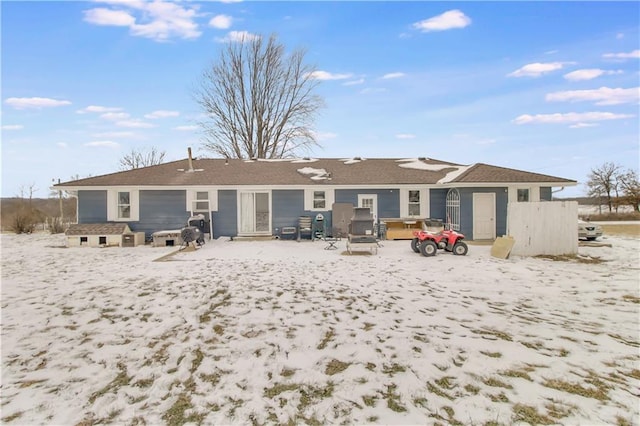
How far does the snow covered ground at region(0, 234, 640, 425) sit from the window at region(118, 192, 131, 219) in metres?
7.80

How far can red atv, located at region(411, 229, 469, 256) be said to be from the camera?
35.7ft

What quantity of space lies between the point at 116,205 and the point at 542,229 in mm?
18833

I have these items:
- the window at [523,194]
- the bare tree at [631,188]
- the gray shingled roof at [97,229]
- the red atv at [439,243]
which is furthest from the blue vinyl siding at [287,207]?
the bare tree at [631,188]

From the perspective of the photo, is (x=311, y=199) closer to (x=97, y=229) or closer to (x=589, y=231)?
(x=97, y=229)

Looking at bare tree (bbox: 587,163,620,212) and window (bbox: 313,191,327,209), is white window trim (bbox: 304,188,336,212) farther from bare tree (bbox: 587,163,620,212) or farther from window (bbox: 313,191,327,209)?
bare tree (bbox: 587,163,620,212)

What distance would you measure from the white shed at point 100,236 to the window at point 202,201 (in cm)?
297

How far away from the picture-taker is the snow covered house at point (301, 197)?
15266 mm

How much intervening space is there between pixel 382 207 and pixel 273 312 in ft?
39.2

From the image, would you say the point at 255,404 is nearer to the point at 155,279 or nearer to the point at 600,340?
the point at 600,340

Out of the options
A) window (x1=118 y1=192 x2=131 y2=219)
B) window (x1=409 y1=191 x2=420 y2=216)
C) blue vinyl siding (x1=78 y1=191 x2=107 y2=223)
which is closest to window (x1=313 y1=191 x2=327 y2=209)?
window (x1=409 y1=191 x2=420 y2=216)

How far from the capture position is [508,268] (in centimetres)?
887

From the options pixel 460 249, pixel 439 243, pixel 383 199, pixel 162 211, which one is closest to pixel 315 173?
pixel 383 199

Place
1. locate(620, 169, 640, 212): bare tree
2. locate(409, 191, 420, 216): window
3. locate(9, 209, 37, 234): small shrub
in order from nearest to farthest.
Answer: locate(409, 191, 420, 216): window → locate(9, 209, 37, 234): small shrub → locate(620, 169, 640, 212): bare tree

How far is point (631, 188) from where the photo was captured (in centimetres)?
3381
